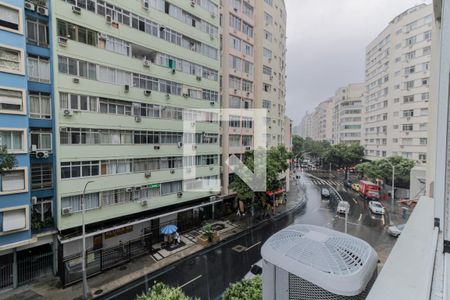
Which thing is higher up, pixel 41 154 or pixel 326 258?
pixel 41 154

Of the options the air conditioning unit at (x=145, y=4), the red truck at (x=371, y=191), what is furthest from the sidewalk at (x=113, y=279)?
the red truck at (x=371, y=191)

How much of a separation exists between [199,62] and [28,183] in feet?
46.4

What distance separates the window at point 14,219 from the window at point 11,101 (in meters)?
4.88

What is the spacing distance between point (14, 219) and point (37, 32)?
31.7 feet

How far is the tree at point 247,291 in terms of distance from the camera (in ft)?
23.7

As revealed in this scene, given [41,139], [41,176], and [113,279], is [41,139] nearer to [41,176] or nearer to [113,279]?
[41,176]

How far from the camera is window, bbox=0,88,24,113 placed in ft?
37.6

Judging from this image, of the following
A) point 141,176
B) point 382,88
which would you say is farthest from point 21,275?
point 382,88

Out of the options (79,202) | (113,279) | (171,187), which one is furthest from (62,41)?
(113,279)

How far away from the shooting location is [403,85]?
34938mm

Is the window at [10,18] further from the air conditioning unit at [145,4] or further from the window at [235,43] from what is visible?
the window at [235,43]

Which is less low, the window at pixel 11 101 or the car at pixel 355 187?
the window at pixel 11 101

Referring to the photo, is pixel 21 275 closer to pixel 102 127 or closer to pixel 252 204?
pixel 102 127

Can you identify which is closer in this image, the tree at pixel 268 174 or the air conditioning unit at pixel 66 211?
the air conditioning unit at pixel 66 211
